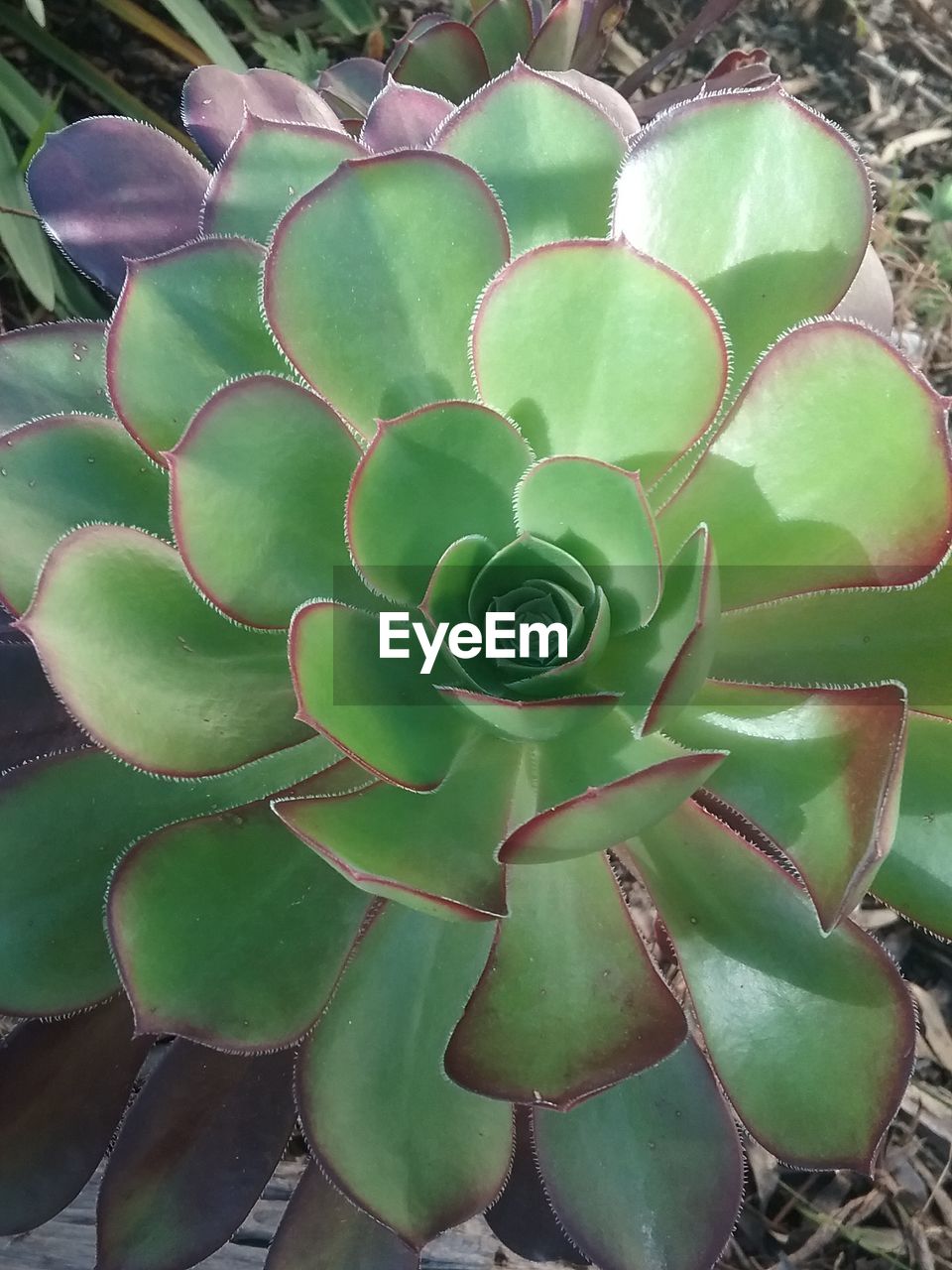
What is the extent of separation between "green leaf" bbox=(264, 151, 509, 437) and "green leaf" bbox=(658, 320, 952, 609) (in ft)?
0.67

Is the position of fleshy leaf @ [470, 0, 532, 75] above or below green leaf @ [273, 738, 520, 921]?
above

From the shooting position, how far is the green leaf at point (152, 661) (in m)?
0.68

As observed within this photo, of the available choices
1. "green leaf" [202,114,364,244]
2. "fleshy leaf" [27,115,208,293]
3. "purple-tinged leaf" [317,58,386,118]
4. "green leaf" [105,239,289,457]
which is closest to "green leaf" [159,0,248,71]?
"purple-tinged leaf" [317,58,386,118]

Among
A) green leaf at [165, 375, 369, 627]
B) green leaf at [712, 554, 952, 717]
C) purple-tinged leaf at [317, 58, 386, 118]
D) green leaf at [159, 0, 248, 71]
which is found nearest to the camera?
green leaf at [165, 375, 369, 627]

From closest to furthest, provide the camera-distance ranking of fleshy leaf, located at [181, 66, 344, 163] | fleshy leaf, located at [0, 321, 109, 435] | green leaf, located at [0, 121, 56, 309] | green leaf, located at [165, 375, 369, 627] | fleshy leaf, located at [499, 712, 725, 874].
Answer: fleshy leaf, located at [499, 712, 725, 874] → green leaf, located at [165, 375, 369, 627] → fleshy leaf, located at [0, 321, 109, 435] → fleshy leaf, located at [181, 66, 344, 163] → green leaf, located at [0, 121, 56, 309]

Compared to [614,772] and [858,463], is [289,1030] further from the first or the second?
[858,463]

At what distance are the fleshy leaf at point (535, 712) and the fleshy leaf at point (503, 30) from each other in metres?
0.95

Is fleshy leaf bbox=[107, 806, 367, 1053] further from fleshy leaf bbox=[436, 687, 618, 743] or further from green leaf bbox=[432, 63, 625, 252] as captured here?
green leaf bbox=[432, 63, 625, 252]

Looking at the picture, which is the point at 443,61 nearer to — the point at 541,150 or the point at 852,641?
the point at 541,150

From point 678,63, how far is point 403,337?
1.36 m

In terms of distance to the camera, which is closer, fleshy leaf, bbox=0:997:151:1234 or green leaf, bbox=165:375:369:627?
green leaf, bbox=165:375:369:627

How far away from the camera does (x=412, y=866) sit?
2.24 feet

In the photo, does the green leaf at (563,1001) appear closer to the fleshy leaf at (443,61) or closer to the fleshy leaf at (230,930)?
the fleshy leaf at (230,930)

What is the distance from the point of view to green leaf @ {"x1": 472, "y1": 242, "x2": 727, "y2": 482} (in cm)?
71
